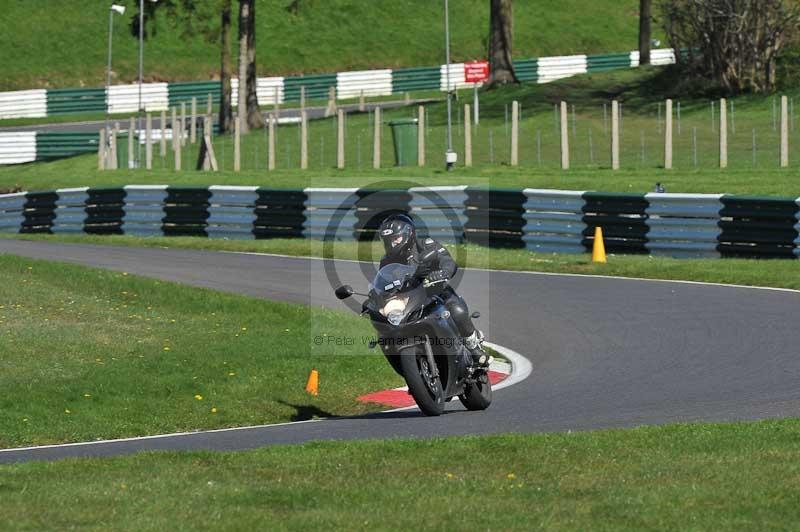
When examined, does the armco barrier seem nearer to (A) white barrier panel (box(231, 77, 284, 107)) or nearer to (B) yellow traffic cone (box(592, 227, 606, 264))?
(A) white barrier panel (box(231, 77, 284, 107))

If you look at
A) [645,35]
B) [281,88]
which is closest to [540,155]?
[645,35]

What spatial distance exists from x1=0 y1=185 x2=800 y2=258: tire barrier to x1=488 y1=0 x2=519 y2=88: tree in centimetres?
1796

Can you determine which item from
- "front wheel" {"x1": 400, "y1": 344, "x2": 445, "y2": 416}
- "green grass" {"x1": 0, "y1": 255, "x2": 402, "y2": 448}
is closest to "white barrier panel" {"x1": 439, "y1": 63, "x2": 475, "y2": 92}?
"green grass" {"x1": 0, "y1": 255, "x2": 402, "y2": 448}

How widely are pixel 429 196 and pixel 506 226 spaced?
1766 millimetres

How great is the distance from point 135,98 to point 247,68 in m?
22.1

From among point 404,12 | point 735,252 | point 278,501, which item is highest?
point 404,12

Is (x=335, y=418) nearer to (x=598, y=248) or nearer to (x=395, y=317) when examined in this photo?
(x=395, y=317)

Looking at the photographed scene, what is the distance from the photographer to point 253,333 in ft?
56.4

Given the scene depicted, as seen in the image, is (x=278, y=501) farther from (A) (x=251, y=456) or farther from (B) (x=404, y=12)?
(B) (x=404, y=12)

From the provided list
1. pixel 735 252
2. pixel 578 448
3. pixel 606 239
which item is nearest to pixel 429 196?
pixel 606 239

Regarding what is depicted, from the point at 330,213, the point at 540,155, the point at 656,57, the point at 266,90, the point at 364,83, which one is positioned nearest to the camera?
the point at 330,213

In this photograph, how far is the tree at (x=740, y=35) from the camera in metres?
39.2

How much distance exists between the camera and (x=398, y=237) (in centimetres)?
1235

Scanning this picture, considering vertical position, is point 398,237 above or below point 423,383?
above
